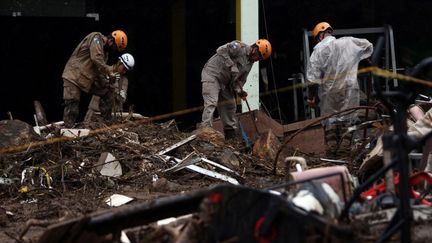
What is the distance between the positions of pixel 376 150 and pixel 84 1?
9344 millimetres

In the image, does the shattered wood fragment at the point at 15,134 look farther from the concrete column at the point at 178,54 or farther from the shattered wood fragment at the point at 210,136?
the concrete column at the point at 178,54

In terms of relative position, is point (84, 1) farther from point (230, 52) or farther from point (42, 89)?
point (230, 52)

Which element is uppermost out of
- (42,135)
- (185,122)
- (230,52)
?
(230,52)

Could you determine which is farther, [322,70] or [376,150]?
[322,70]

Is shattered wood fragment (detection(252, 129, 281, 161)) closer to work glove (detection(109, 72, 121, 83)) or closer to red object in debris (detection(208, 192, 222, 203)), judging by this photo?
work glove (detection(109, 72, 121, 83))

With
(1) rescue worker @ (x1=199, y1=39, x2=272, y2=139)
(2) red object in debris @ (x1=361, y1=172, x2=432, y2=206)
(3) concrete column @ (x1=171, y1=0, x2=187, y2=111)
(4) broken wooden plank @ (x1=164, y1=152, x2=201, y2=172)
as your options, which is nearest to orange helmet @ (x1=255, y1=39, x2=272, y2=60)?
(1) rescue worker @ (x1=199, y1=39, x2=272, y2=139)

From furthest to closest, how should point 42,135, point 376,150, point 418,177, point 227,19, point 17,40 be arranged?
point 227,19, point 17,40, point 42,135, point 376,150, point 418,177

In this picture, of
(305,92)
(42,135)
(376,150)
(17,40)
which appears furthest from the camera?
(17,40)

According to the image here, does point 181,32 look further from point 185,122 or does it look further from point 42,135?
point 42,135

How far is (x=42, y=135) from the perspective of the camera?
9.89 meters

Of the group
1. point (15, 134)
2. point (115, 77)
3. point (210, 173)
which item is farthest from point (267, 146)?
point (115, 77)

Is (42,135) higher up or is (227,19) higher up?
(227,19)

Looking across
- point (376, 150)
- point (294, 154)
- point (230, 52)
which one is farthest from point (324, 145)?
point (376, 150)

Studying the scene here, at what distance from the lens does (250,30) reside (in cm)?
1399
